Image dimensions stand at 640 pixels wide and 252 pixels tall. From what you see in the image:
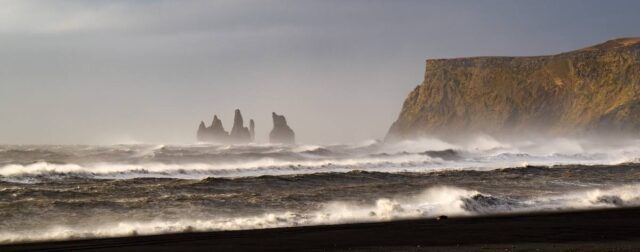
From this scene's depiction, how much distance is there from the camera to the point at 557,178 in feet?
99.0

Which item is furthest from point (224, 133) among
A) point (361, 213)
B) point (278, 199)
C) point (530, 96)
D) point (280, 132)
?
point (361, 213)

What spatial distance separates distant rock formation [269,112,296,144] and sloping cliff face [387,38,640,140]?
80.2ft

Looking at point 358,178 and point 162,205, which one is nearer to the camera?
point 162,205

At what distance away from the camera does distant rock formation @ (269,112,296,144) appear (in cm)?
13988

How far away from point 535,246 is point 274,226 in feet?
20.5

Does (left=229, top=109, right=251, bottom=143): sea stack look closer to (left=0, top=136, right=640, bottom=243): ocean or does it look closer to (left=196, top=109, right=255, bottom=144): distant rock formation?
(left=196, top=109, right=255, bottom=144): distant rock formation

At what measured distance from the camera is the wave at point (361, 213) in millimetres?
15062

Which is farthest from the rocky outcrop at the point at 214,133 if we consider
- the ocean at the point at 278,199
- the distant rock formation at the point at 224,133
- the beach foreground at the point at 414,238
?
the beach foreground at the point at 414,238

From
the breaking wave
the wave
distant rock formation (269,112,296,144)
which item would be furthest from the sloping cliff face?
the wave

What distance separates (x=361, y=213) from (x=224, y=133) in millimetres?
129879

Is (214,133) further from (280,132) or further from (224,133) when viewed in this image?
(280,132)

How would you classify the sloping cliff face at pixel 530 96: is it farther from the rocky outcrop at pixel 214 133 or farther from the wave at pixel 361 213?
the wave at pixel 361 213

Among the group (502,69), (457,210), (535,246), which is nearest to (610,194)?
(457,210)

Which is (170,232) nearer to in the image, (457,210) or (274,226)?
(274,226)
